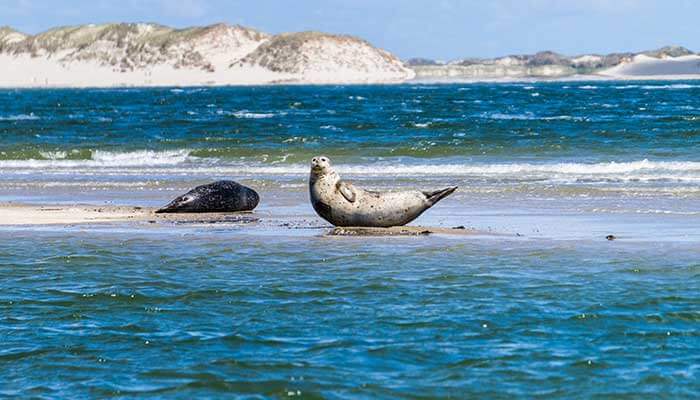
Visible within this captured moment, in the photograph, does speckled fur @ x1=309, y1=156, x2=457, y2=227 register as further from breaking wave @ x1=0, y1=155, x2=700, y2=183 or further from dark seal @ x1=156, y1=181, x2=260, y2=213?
breaking wave @ x1=0, y1=155, x2=700, y2=183

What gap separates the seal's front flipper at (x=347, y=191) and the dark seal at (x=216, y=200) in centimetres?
321

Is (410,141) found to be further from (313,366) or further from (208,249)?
(313,366)

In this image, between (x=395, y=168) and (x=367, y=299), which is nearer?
(x=367, y=299)

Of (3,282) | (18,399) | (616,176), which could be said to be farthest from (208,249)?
(616,176)

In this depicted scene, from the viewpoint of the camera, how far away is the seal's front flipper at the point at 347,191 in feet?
49.8

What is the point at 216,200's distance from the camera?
1825cm

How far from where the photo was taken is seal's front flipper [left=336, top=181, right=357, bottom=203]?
15180mm

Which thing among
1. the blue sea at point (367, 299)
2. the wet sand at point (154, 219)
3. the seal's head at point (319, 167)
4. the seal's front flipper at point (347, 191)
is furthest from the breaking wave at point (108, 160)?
the seal's front flipper at point (347, 191)

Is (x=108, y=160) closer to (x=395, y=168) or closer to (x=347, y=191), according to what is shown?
(x=395, y=168)

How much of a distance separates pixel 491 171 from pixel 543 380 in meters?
18.9

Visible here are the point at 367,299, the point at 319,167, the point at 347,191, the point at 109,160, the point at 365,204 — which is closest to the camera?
the point at 367,299

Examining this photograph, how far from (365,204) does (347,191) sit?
11.0 inches

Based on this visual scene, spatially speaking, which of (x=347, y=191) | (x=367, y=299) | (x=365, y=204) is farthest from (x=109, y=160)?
(x=367, y=299)

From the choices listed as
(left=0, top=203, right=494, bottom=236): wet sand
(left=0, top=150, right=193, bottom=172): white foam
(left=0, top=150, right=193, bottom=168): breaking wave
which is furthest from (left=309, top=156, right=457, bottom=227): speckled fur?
(left=0, top=150, right=193, bottom=168): breaking wave
